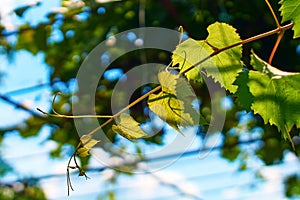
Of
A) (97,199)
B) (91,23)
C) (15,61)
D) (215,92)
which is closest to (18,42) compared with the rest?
(15,61)

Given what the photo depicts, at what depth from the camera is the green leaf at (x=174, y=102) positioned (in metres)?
0.31

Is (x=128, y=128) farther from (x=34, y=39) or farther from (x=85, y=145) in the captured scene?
(x=34, y=39)

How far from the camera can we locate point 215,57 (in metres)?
0.33

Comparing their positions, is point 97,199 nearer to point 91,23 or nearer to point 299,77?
point 91,23

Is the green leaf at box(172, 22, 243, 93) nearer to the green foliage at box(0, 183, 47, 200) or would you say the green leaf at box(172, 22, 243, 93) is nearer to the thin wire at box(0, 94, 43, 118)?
the thin wire at box(0, 94, 43, 118)

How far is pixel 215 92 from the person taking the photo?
88 cm

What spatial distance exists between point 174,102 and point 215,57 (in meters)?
0.04

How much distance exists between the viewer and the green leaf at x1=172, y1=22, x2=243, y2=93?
12.7 inches

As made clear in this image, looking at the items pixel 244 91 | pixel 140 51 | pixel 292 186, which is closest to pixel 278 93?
pixel 244 91

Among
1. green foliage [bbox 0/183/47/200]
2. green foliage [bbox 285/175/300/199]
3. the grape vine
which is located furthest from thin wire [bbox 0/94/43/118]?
the grape vine

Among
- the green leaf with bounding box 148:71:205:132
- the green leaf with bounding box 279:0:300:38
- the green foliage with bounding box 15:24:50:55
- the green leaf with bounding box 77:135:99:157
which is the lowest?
the green foliage with bounding box 15:24:50:55

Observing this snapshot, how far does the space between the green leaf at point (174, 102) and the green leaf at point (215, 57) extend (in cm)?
2

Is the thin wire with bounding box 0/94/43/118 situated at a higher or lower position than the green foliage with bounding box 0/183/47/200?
higher

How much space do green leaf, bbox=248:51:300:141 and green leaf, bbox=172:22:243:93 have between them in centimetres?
2
